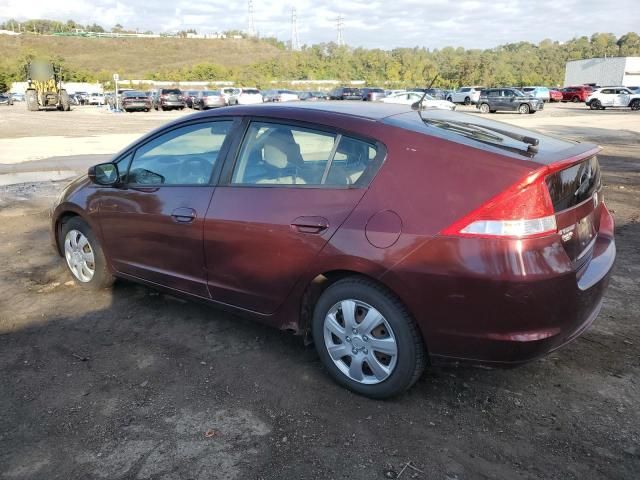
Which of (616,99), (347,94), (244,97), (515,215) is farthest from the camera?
(347,94)

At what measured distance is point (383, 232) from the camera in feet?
9.22

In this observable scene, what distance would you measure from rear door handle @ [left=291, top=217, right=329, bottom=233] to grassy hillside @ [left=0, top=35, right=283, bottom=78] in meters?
119

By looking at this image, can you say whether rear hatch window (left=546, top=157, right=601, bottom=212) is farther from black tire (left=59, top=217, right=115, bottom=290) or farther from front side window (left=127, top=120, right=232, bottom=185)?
black tire (left=59, top=217, right=115, bottom=290)

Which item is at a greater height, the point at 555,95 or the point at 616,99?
the point at 555,95

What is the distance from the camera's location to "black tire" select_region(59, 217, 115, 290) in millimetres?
4543

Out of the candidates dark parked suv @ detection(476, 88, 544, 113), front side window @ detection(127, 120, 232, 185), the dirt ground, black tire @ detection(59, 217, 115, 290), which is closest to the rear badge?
the dirt ground

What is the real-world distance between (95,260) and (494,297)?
3339 millimetres

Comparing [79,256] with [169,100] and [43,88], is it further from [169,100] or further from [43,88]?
[43,88]

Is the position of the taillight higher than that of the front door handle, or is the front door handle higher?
the taillight

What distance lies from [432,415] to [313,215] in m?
1.26

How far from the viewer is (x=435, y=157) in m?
2.81

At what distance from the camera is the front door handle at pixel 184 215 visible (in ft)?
11.9

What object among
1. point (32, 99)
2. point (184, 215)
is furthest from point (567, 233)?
point (32, 99)

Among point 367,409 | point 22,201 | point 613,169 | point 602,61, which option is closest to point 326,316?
point 367,409
